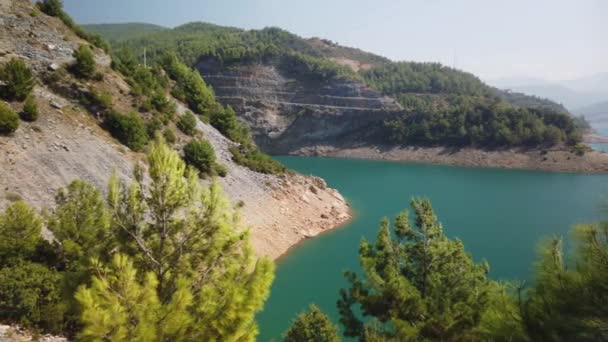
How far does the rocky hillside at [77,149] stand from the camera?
17438mm

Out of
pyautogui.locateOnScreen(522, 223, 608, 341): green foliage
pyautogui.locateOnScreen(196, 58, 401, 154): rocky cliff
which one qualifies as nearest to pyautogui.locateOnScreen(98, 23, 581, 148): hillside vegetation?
pyautogui.locateOnScreen(196, 58, 401, 154): rocky cliff

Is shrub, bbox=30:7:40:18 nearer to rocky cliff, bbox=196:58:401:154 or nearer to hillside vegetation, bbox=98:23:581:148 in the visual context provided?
hillside vegetation, bbox=98:23:581:148

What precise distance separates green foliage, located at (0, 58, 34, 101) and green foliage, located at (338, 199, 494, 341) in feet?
66.3

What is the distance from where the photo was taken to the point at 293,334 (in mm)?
10531

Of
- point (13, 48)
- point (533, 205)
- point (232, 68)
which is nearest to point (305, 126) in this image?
point (232, 68)

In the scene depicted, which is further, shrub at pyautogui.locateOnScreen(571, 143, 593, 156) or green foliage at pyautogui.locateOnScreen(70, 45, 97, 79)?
shrub at pyautogui.locateOnScreen(571, 143, 593, 156)

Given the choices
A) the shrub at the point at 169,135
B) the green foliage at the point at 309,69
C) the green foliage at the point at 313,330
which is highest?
the green foliage at the point at 309,69

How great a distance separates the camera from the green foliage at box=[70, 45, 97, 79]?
2383 centimetres

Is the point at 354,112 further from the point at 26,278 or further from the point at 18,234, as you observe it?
the point at 26,278

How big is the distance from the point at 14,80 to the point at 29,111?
1966 mm

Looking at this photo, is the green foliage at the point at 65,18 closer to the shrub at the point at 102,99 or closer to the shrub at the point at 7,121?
the shrub at the point at 102,99

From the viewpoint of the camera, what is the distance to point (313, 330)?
10.2 meters

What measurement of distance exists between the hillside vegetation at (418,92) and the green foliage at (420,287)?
49658mm

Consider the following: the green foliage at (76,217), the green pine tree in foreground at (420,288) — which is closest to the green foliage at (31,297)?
the green foliage at (76,217)
